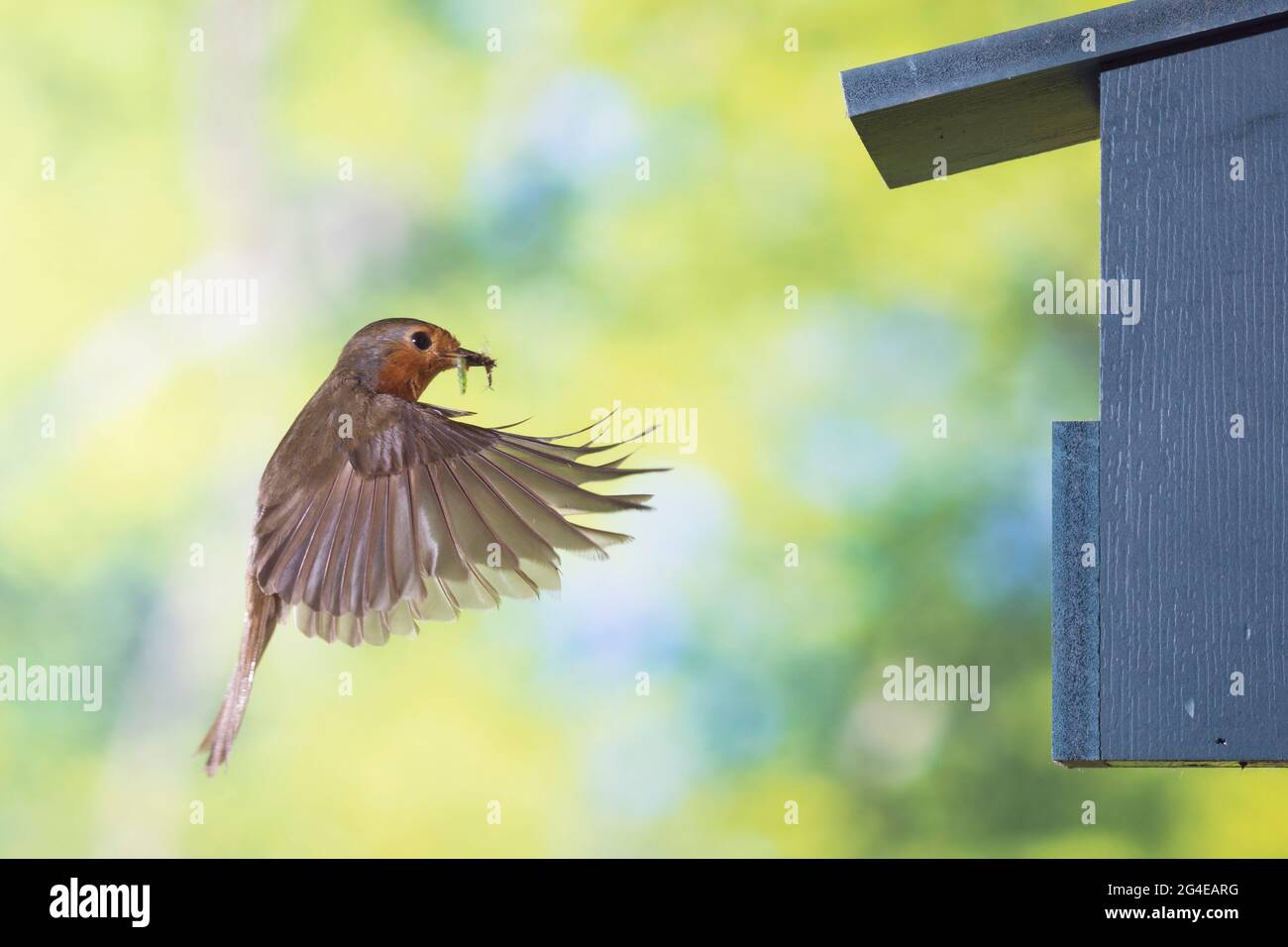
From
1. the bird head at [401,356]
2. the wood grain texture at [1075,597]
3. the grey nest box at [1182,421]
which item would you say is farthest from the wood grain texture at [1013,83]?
the bird head at [401,356]

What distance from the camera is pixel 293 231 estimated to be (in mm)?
3951

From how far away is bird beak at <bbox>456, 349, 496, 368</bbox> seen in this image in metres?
2.12

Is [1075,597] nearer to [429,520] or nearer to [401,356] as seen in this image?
[429,520]

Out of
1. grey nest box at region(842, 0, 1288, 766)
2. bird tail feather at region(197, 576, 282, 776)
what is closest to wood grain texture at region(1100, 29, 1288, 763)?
grey nest box at region(842, 0, 1288, 766)

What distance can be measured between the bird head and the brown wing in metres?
0.11

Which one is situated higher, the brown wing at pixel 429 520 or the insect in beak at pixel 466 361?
the insect in beak at pixel 466 361

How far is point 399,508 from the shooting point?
1937mm

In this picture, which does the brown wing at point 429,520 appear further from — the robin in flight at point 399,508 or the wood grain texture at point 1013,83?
the wood grain texture at point 1013,83

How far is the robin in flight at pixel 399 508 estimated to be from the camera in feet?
5.99

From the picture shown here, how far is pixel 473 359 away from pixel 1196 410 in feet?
3.38

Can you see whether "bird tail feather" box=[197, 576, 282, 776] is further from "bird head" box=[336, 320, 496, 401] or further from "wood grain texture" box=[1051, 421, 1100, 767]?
"wood grain texture" box=[1051, 421, 1100, 767]

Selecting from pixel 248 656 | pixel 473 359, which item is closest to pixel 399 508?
pixel 473 359

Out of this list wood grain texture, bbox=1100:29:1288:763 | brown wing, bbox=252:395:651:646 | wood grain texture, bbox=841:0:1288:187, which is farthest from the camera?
brown wing, bbox=252:395:651:646

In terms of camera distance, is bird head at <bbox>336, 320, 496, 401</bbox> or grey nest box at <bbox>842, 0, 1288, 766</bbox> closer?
grey nest box at <bbox>842, 0, 1288, 766</bbox>
